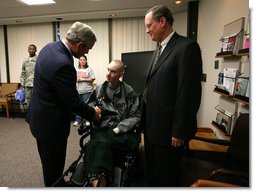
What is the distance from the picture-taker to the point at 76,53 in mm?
1194

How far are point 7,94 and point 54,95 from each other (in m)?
3.57

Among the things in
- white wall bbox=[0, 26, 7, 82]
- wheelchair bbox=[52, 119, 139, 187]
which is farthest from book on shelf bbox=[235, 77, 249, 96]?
white wall bbox=[0, 26, 7, 82]

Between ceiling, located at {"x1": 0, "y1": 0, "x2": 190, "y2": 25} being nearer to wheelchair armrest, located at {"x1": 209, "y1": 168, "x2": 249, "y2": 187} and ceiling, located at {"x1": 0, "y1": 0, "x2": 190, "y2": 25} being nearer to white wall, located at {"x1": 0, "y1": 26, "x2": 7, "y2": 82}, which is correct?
white wall, located at {"x1": 0, "y1": 26, "x2": 7, "y2": 82}

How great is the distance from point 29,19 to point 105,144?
352 centimetres

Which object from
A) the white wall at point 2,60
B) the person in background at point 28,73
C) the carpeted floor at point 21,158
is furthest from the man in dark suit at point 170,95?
the white wall at point 2,60

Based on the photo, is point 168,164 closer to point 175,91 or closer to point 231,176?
point 231,176

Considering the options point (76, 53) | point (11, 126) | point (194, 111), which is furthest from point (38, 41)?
point (194, 111)

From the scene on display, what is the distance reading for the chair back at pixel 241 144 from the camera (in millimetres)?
1165

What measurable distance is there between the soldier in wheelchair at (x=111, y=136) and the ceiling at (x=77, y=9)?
181 cm

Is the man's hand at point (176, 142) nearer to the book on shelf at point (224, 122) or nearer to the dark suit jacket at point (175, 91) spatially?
the dark suit jacket at point (175, 91)

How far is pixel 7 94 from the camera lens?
3.99 meters

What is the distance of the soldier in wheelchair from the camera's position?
1.29 meters

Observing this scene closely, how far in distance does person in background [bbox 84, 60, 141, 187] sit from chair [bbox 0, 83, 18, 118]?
10.2 feet

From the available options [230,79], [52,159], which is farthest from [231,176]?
[52,159]
